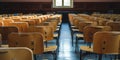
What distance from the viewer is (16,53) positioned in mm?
2025

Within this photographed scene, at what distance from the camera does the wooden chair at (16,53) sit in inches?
79.1

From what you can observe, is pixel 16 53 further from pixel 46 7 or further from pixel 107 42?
pixel 46 7

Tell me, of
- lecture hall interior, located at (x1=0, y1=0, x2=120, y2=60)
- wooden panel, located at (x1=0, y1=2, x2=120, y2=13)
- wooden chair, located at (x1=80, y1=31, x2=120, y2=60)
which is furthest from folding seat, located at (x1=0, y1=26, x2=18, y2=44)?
wooden panel, located at (x1=0, y1=2, x2=120, y2=13)

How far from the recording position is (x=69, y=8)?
22.6 m

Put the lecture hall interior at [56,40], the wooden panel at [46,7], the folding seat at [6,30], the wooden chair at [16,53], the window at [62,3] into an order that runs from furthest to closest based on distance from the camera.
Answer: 1. the window at [62,3]
2. the wooden panel at [46,7]
3. the folding seat at [6,30]
4. the lecture hall interior at [56,40]
5. the wooden chair at [16,53]

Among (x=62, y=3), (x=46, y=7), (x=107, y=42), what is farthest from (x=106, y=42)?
(x=62, y=3)

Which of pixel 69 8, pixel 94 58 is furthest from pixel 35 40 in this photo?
pixel 69 8

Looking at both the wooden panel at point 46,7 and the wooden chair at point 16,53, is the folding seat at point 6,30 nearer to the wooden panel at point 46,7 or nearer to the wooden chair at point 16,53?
the wooden chair at point 16,53

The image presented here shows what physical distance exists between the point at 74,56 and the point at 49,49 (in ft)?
5.17

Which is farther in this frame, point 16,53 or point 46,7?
point 46,7

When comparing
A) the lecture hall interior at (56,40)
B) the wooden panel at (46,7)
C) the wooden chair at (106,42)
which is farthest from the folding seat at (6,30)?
the wooden panel at (46,7)

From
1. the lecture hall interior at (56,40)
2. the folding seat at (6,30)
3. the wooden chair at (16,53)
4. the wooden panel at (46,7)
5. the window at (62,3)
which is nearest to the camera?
the wooden chair at (16,53)

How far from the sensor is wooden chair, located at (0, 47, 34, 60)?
2010mm

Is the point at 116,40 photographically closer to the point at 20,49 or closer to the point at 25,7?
the point at 20,49
